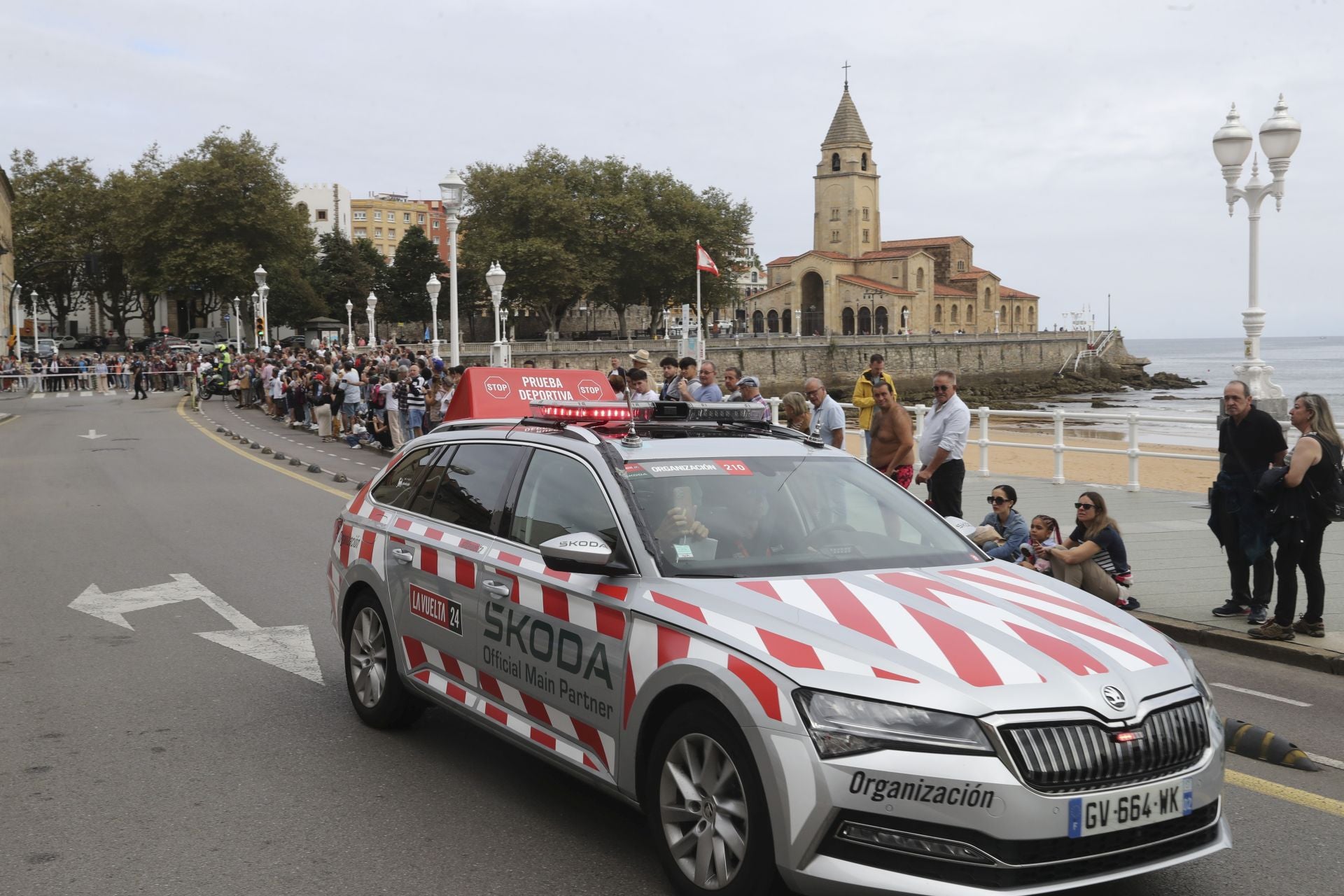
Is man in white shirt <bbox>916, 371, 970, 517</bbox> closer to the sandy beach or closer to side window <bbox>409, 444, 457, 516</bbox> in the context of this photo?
side window <bbox>409, 444, 457, 516</bbox>

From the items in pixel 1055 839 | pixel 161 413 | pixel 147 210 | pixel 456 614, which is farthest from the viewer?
pixel 147 210

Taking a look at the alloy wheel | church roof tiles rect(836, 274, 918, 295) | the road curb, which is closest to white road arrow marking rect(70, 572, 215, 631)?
the alloy wheel

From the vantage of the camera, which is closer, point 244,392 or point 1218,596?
point 1218,596

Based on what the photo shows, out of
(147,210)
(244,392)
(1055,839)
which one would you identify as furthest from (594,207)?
(1055,839)

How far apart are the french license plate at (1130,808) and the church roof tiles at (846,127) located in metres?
150

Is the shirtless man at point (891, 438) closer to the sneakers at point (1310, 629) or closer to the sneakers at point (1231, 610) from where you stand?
the sneakers at point (1231, 610)

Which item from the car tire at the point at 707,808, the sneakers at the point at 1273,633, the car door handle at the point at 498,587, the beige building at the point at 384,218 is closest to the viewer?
the car tire at the point at 707,808

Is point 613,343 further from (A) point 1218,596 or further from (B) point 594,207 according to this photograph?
(A) point 1218,596

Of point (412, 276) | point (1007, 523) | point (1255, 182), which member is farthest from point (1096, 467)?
point (412, 276)

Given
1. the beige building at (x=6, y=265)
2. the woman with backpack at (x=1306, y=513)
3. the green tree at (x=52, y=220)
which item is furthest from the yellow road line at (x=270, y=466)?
the green tree at (x=52, y=220)

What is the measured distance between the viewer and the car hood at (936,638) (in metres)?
3.65

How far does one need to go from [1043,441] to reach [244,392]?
1127 inches

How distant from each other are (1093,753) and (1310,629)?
5503 mm

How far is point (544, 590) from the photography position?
4.87m
